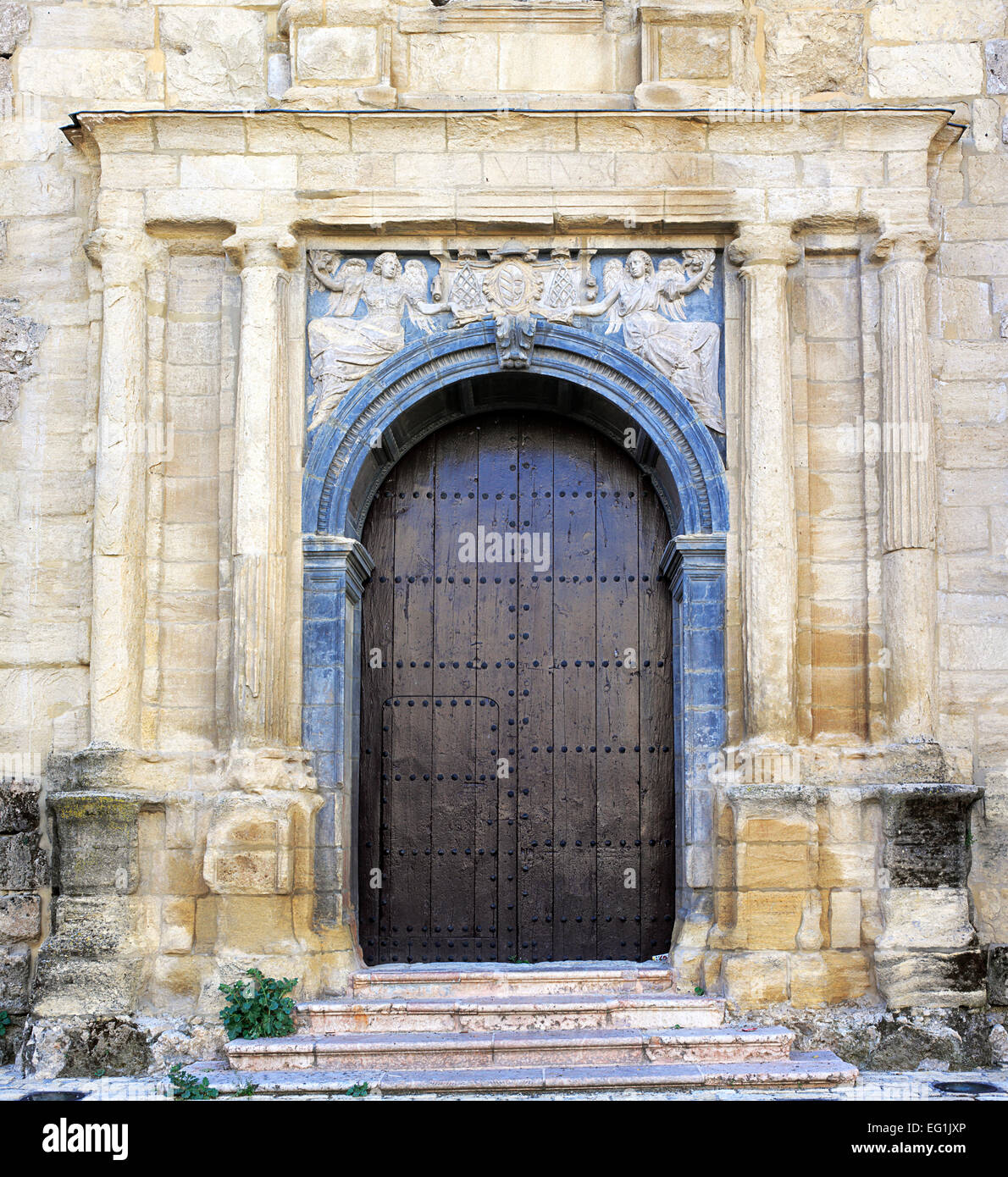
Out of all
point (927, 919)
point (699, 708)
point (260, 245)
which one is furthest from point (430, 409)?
point (927, 919)

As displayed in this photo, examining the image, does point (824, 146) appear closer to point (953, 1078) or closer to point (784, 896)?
point (784, 896)

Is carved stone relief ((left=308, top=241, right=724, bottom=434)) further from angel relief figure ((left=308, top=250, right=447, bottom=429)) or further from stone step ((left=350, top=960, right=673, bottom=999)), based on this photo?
stone step ((left=350, top=960, right=673, bottom=999))

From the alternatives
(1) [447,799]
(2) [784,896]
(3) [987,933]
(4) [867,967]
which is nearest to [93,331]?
(1) [447,799]

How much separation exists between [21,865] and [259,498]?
84.6 inches

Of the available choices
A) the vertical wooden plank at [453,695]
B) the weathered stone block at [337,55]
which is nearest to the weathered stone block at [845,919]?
the vertical wooden plank at [453,695]

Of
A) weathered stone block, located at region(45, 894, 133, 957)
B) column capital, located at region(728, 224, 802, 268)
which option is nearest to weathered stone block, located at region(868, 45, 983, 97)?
column capital, located at region(728, 224, 802, 268)

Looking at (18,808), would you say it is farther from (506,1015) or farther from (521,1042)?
(521,1042)

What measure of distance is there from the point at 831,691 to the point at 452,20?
3963mm

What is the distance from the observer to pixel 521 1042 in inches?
225

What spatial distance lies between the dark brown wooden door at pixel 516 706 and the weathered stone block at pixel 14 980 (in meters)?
1.66

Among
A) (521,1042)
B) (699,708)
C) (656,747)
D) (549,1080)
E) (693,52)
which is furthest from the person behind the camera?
(656,747)

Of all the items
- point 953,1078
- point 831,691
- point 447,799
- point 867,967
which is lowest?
point 953,1078

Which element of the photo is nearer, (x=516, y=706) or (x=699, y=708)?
(x=699, y=708)

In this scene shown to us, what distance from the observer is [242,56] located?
692cm
